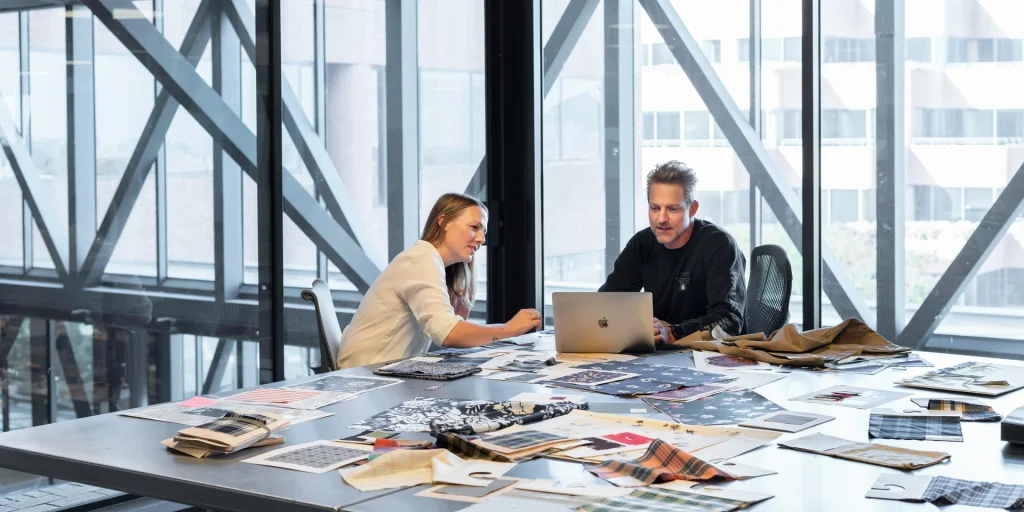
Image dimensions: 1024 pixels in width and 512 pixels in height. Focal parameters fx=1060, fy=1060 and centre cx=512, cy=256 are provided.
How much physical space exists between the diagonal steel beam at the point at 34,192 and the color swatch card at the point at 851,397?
2.56 meters

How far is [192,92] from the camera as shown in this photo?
414 cm

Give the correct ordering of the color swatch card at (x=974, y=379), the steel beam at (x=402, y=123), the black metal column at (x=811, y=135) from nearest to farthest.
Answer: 1. the color swatch card at (x=974, y=379)
2. the black metal column at (x=811, y=135)
3. the steel beam at (x=402, y=123)

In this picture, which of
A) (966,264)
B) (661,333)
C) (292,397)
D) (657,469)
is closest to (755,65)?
(966,264)

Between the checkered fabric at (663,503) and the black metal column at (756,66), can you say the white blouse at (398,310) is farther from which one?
the black metal column at (756,66)

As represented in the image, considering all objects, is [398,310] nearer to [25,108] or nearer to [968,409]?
[25,108]

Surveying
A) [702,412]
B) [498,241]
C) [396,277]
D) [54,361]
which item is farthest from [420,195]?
[702,412]

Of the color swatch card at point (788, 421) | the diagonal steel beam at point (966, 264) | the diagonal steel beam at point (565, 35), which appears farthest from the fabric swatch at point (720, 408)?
the diagonal steel beam at point (966, 264)

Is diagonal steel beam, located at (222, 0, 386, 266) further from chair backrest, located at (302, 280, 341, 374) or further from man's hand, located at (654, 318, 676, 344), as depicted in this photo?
man's hand, located at (654, 318, 676, 344)

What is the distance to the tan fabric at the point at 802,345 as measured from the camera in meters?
3.36

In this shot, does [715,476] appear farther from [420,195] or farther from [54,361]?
[420,195]

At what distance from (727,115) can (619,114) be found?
0.62m

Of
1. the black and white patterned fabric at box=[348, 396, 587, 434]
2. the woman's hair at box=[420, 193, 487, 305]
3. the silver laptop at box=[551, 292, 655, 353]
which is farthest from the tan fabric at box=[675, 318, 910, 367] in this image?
the black and white patterned fabric at box=[348, 396, 587, 434]

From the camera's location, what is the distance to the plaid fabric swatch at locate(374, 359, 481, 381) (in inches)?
120

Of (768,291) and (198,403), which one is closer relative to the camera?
(198,403)
